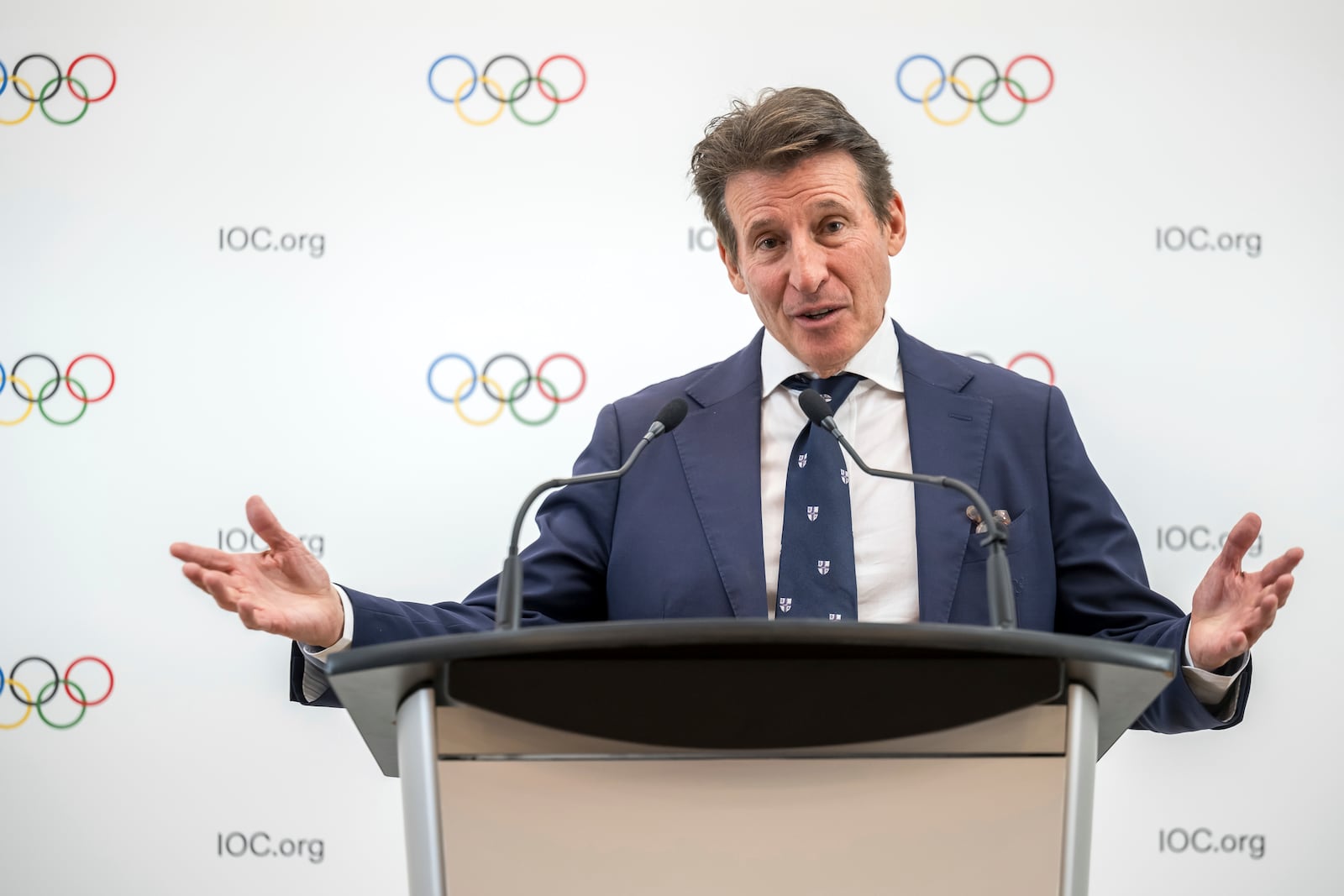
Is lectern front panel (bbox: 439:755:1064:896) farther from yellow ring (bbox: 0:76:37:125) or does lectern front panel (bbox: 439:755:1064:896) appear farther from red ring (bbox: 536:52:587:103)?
yellow ring (bbox: 0:76:37:125)

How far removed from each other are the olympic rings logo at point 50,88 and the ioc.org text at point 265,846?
5.21 ft

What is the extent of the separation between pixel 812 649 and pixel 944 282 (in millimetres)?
1774

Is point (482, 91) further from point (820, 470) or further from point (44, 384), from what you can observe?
point (820, 470)

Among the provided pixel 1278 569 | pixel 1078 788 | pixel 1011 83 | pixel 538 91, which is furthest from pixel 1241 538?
pixel 538 91

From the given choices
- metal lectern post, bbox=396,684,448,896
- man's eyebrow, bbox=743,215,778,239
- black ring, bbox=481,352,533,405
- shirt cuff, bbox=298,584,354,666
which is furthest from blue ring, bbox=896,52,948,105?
metal lectern post, bbox=396,684,448,896

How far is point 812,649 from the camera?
2.89 ft

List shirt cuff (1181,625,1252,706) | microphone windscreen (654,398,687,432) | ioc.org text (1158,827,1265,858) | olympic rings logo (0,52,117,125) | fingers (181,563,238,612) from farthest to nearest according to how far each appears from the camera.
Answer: olympic rings logo (0,52,117,125), ioc.org text (1158,827,1265,858), microphone windscreen (654,398,687,432), shirt cuff (1181,625,1252,706), fingers (181,563,238,612)

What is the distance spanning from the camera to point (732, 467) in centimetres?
192

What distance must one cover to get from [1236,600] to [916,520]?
56 cm

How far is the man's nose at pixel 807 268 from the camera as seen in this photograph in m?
1.93

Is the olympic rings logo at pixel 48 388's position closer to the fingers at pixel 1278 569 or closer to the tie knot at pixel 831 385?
the tie knot at pixel 831 385

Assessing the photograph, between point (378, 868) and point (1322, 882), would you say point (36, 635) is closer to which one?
point (378, 868)

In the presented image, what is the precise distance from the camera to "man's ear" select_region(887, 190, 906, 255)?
6.93ft

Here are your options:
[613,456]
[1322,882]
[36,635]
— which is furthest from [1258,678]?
[36,635]
